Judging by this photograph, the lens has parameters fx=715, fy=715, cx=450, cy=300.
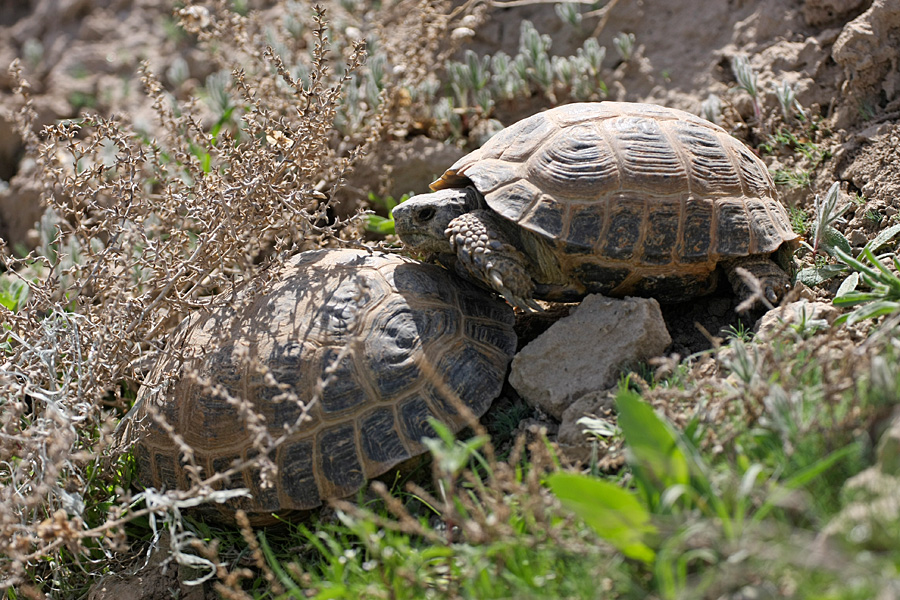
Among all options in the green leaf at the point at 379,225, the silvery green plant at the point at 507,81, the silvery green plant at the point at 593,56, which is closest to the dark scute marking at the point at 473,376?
the green leaf at the point at 379,225

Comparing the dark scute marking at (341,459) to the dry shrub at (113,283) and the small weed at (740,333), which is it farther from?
the small weed at (740,333)

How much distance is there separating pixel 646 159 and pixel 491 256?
82 centimetres

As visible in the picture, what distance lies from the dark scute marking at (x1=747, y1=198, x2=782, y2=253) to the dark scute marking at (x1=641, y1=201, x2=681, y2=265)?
395mm

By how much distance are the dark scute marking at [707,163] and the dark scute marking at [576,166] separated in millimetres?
379

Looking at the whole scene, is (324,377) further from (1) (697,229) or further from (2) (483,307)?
(1) (697,229)

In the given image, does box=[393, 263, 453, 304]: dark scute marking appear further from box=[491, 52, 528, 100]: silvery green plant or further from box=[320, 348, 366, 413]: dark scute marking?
box=[491, 52, 528, 100]: silvery green plant

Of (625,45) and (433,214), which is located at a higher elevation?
(625,45)

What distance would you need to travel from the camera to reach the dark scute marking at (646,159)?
10.4 feet

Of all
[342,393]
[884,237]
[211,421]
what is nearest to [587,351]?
[342,393]

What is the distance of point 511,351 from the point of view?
11.1ft

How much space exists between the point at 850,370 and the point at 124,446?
312 cm

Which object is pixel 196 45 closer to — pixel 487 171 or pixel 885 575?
pixel 487 171

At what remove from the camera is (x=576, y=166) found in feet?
10.5

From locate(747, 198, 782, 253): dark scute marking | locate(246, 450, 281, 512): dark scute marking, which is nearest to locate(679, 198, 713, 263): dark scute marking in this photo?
locate(747, 198, 782, 253): dark scute marking
